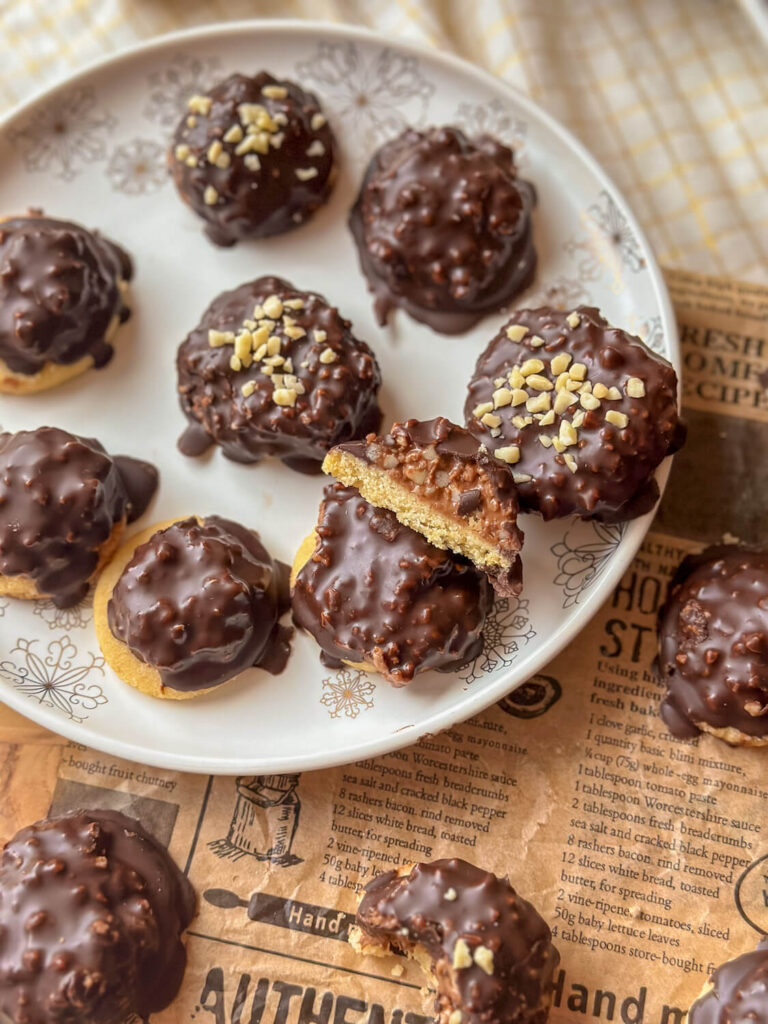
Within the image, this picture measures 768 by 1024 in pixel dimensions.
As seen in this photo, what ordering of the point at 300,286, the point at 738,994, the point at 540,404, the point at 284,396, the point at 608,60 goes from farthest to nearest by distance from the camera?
the point at 608,60 < the point at 300,286 < the point at 284,396 < the point at 540,404 < the point at 738,994

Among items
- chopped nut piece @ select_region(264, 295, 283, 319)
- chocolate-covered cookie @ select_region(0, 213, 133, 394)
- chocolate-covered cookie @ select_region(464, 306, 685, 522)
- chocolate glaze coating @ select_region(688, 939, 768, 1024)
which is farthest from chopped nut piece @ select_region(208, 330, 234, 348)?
chocolate glaze coating @ select_region(688, 939, 768, 1024)

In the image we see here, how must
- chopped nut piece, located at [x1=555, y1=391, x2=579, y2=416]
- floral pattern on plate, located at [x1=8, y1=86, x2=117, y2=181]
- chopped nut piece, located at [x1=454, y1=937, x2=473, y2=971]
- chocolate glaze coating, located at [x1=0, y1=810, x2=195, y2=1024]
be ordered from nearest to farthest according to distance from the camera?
chopped nut piece, located at [x1=454, y1=937, x2=473, y2=971] → chocolate glaze coating, located at [x1=0, y1=810, x2=195, y2=1024] → chopped nut piece, located at [x1=555, y1=391, x2=579, y2=416] → floral pattern on plate, located at [x1=8, y1=86, x2=117, y2=181]

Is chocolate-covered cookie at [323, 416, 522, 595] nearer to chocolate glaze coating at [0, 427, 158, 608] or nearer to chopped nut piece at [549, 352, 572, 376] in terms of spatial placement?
chopped nut piece at [549, 352, 572, 376]

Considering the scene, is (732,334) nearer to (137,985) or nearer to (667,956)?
(667,956)

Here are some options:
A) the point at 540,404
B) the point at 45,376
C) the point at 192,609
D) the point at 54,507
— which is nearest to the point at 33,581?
the point at 54,507

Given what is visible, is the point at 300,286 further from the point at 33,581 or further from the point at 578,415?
the point at 33,581
